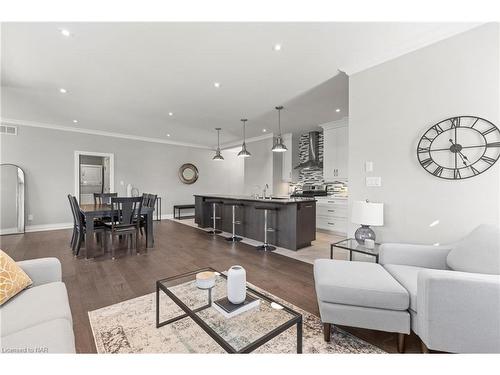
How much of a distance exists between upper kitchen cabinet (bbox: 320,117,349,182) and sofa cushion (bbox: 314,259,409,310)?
13.5 feet

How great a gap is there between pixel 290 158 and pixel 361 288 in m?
5.78

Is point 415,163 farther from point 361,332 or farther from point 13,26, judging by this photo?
point 13,26

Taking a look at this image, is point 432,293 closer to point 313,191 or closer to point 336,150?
point 336,150

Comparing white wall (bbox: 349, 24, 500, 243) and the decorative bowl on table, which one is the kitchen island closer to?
white wall (bbox: 349, 24, 500, 243)

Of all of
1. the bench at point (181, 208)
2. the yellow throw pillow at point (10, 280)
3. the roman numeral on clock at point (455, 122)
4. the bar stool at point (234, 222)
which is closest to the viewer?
the yellow throw pillow at point (10, 280)

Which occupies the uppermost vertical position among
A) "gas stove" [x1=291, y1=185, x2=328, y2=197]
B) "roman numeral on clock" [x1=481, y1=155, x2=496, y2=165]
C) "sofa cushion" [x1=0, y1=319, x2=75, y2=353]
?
"roman numeral on clock" [x1=481, y1=155, x2=496, y2=165]

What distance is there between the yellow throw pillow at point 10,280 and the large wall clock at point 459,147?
3627mm

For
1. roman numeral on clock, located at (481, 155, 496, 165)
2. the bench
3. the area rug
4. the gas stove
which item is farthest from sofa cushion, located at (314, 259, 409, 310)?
A: the bench

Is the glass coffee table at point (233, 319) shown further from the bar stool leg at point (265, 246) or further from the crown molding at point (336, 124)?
the crown molding at point (336, 124)

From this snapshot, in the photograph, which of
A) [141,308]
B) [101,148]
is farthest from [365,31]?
[101,148]

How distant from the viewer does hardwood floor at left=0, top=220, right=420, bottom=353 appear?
6.50 feet

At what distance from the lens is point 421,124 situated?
8.01 ft

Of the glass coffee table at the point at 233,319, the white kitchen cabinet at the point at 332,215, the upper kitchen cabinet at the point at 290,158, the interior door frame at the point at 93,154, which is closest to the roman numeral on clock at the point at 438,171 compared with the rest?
the glass coffee table at the point at 233,319

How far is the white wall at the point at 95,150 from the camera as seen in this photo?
5574 mm
